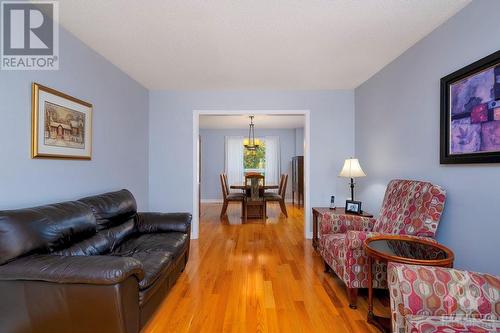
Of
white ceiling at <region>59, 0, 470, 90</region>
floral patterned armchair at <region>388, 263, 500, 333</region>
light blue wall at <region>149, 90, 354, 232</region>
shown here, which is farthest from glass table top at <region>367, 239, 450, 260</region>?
light blue wall at <region>149, 90, 354, 232</region>

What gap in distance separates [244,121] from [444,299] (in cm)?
558

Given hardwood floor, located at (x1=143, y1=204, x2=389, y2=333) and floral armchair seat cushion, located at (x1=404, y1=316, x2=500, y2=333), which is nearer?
floral armchair seat cushion, located at (x1=404, y1=316, x2=500, y2=333)

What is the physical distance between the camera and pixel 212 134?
298 inches

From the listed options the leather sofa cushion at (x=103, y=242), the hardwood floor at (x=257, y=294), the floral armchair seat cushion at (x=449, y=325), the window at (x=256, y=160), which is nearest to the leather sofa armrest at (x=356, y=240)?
the hardwood floor at (x=257, y=294)

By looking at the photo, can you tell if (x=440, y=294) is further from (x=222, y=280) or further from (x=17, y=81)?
(x=17, y=81)

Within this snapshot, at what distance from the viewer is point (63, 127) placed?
214cm

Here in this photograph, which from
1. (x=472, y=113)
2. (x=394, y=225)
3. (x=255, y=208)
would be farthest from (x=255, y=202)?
(x=472, y=113)

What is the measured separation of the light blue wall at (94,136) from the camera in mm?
1704

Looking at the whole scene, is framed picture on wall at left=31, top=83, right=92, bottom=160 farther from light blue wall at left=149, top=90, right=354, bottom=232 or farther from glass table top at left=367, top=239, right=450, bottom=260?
glass table top at left=367, top=239, right=450, bottom=260

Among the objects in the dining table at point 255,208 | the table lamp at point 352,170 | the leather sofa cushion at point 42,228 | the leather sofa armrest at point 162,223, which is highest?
the table lamp at point 352,170

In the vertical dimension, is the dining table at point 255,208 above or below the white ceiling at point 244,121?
below

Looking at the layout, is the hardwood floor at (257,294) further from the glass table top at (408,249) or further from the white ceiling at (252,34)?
the white ceiling at (252,34)

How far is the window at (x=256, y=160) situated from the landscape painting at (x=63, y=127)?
546 centimetres

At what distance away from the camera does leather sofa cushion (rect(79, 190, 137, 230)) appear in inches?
83.6
